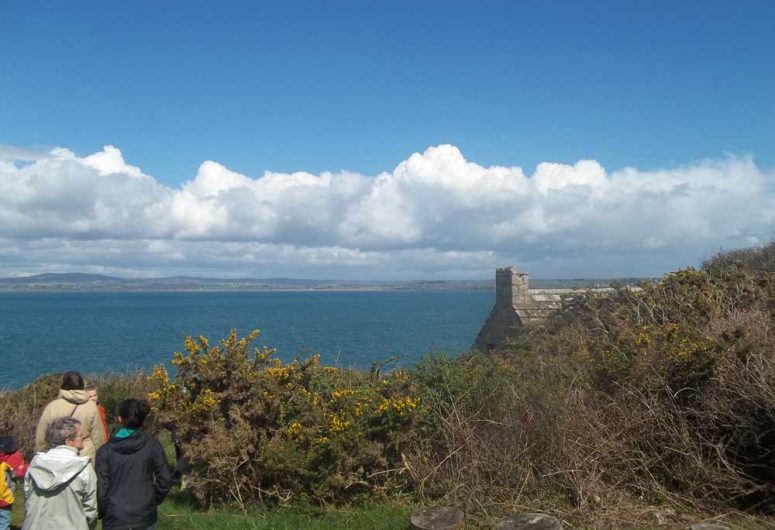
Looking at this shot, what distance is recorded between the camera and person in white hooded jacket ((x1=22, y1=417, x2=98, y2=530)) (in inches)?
194


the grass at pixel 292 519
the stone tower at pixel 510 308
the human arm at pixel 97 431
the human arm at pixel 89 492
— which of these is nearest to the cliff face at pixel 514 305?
the stone tower at pixel 510 308

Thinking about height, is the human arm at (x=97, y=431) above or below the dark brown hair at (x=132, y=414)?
below

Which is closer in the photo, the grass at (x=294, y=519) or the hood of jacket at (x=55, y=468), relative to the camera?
the hood of jacket at (x=55, y=468)

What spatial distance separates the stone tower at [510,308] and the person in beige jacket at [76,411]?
43.0 ft

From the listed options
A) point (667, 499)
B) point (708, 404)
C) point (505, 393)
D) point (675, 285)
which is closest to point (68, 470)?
point (505, 393)

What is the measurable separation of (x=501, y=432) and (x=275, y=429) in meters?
2.85

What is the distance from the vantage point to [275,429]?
8.09 meters

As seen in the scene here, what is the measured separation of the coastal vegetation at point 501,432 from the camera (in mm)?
6922

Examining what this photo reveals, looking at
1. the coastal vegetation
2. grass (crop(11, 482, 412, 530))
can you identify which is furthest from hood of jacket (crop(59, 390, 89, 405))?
grass (crop(11, 482, 412, 530))

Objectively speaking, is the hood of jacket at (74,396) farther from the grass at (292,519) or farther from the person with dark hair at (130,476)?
the person with dark hair at (130,476)

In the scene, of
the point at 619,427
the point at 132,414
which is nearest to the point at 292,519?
the point at 132,414

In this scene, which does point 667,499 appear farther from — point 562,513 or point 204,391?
point 204,391

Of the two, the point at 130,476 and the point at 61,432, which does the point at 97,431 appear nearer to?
the point at 130,476

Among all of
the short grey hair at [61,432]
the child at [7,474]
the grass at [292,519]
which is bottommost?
the grass at [292,519]
